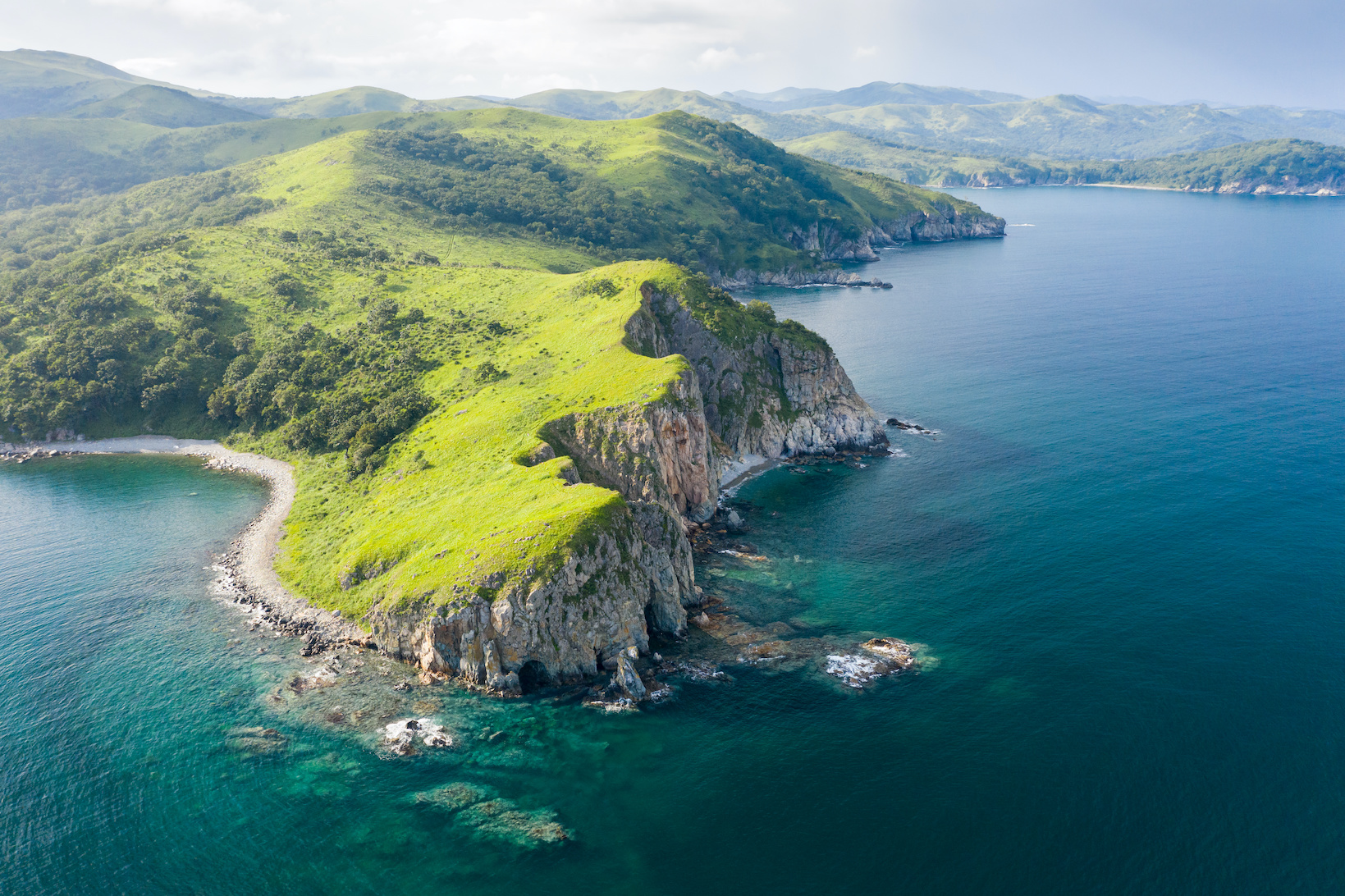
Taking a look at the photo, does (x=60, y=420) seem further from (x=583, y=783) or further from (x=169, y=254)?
(x=583, y=783)

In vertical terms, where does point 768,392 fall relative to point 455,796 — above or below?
above

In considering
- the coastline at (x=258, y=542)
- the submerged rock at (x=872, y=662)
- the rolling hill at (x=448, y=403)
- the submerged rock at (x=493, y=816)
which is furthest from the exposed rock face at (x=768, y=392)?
the submerged rock at (x=493, y=816)

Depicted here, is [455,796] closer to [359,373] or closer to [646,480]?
[646,480]

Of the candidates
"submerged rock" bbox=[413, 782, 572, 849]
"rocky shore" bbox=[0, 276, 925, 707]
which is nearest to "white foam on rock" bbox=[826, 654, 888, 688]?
"rocky shore" bbox=[0, 276, 925, 707]

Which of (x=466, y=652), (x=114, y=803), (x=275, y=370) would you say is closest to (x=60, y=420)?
(x=275, y=370)

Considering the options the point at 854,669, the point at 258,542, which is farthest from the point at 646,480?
the point at 258,542

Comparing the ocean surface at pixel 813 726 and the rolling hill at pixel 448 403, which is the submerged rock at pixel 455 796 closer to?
the ocean surface at pixel 813 726

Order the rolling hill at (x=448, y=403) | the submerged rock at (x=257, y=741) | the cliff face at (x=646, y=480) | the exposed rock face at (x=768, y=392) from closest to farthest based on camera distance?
the submerged rock at (x=257, y=741)
the cliff face at (x=646, y=480)
the rolling hill at (x=448, y=403)
the exposed rock face at (x=768, y=392)
